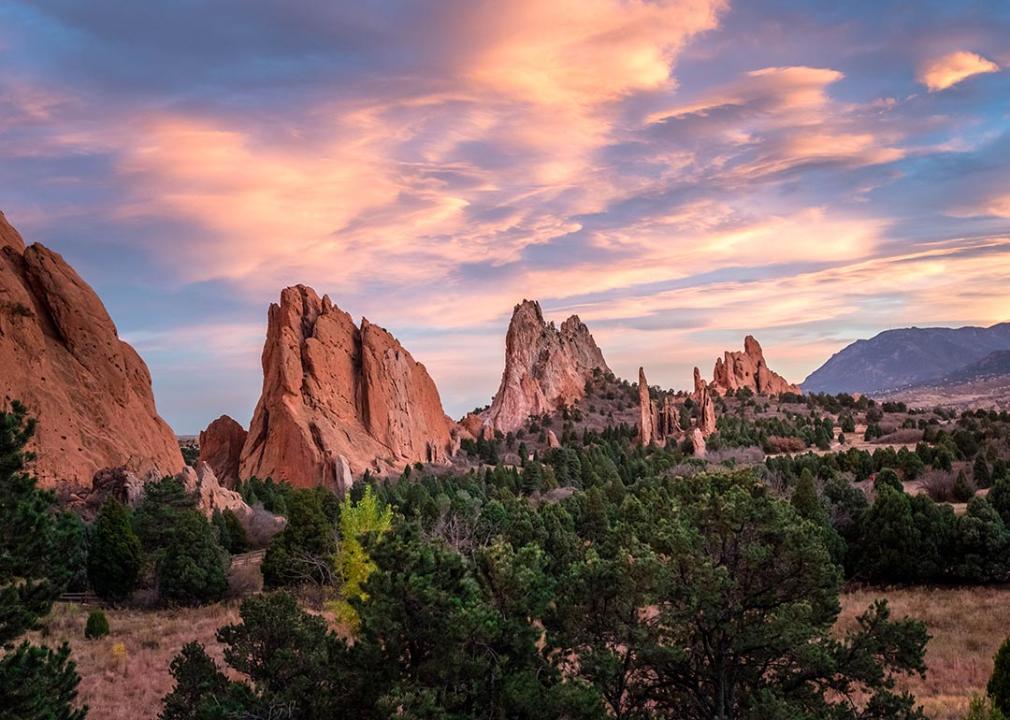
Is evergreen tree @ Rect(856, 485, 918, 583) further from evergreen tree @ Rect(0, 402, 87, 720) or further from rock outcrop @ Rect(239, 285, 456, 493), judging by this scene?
rock outcrop @ Rect(239, 285, 456, 493)

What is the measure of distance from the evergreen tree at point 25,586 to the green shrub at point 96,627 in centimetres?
1692

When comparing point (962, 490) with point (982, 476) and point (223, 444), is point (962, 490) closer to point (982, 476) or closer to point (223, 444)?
point (982, 476)

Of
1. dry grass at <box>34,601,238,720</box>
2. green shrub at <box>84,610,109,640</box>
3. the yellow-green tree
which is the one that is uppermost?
the yellow-green tree

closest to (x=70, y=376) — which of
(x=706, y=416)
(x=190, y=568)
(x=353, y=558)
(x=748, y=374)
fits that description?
(x=190, y=568)

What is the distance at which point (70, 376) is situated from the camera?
235 ft

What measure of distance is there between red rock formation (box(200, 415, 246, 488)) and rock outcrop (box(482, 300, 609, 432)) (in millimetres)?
52753

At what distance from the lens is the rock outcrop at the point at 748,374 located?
176 meters

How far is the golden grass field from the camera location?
2173 cm

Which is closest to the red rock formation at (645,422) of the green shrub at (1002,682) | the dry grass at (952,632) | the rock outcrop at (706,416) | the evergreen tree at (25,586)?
the rock outcrop at (706,416)

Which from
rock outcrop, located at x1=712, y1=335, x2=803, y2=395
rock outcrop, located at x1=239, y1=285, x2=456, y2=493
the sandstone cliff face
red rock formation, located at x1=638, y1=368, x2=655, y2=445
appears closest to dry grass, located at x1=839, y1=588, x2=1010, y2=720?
the sandstone cliff face

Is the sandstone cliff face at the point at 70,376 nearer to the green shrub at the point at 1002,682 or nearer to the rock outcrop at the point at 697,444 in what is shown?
the green shrub at the point at 1002,682

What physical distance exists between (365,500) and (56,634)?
43.2ft

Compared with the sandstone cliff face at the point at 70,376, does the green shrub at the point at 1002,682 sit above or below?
below

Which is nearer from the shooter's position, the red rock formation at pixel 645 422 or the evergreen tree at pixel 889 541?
the evergreen tree at pixel 889 541
